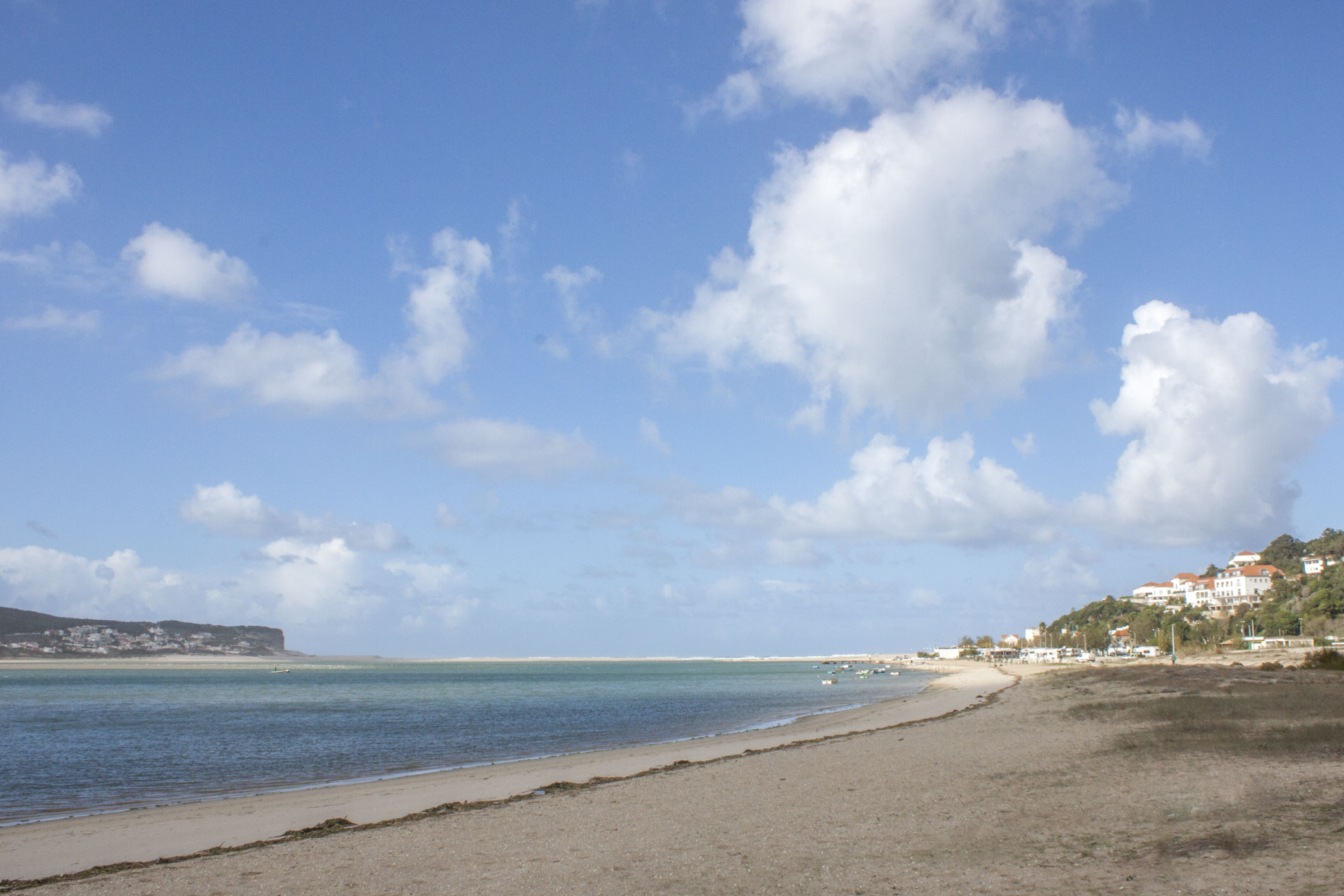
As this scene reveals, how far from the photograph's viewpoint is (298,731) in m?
42.5

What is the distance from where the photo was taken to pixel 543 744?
3475 centimetres

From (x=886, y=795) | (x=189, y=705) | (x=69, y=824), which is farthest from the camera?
(x=189, y=705)

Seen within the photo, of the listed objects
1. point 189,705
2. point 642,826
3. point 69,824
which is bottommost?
point 189,705

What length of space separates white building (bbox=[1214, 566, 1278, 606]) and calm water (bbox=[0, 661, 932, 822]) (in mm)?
108492

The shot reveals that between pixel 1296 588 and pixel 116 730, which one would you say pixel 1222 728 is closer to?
pixel 116 730

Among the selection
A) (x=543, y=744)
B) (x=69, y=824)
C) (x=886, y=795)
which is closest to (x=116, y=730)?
(x=543, y=744)

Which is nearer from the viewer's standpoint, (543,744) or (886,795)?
(886,795)

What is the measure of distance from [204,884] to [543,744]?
80.8ft

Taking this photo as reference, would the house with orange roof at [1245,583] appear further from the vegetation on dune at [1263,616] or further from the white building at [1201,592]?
the vegetation on dune at [1263,616]

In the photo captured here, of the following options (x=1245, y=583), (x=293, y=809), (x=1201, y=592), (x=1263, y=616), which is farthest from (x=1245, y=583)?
(x=293, y=809)

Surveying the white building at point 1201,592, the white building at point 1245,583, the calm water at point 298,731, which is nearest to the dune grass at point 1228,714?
the calm water at point 298,731

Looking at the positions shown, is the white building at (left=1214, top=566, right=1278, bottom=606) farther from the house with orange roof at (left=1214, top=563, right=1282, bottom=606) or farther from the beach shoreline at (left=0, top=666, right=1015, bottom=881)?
the beach shoreline at (left=0, top=666, right=1015, bottom=881)

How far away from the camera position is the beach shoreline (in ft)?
48.4

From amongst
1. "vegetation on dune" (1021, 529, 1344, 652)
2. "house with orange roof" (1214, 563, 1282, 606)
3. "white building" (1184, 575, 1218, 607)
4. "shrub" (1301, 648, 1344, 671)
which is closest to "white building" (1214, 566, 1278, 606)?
"house with orange roof" (1214, 563, 1282, 606)
